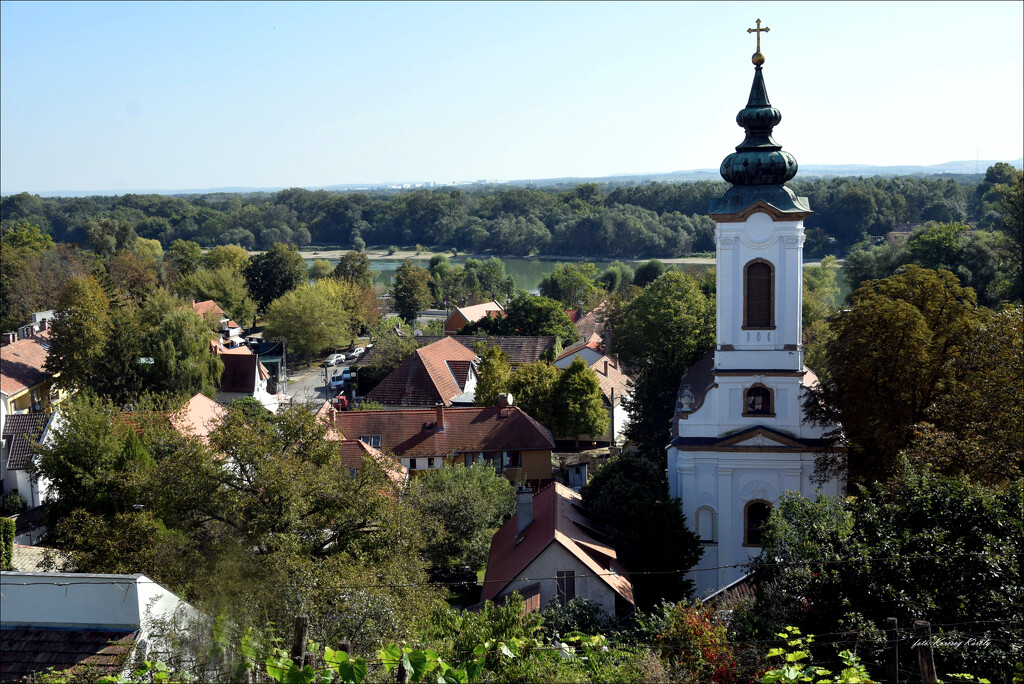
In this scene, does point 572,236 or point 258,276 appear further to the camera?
point 572,236

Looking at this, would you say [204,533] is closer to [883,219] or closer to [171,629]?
[171,629]

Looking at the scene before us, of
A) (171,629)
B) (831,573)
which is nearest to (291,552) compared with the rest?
(171,629)

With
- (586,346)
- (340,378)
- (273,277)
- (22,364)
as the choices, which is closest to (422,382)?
(586,346)

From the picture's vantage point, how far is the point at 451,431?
28.3m

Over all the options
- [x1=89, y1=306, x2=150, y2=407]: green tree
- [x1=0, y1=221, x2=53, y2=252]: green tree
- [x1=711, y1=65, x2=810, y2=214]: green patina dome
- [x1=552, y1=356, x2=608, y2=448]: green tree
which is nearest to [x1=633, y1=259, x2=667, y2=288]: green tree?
[x1=552, y1=356, x2=608, y2=448]: green tree

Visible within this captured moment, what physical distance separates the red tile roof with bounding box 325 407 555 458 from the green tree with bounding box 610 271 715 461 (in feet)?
9.22

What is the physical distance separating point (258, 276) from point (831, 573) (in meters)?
55.8

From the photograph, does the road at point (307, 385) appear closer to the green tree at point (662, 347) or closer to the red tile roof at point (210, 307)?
the red tile roof at point (210, 307)

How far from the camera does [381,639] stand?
1173 centimetres

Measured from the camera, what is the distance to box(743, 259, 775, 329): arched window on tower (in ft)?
66.9

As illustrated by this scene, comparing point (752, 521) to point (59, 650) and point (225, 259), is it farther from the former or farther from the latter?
point (225, 259)

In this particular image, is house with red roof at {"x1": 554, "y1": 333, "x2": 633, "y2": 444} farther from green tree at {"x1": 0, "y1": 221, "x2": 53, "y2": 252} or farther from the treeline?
the treeline

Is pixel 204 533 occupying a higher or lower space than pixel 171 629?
lower

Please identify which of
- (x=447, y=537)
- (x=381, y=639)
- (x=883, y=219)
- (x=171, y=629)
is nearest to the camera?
(x=171, y=629)
